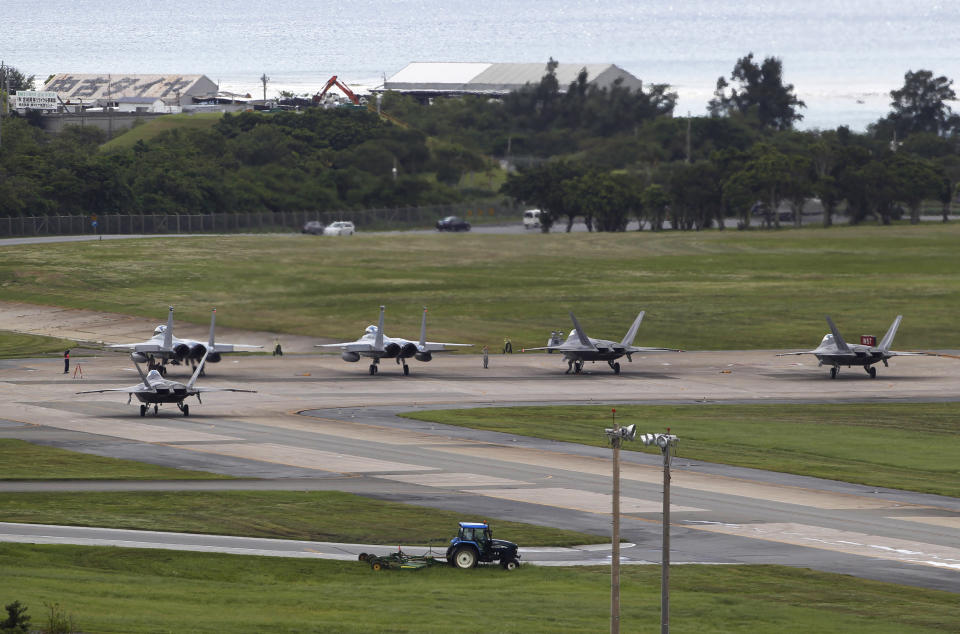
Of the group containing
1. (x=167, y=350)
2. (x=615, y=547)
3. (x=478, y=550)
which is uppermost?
(x=615, y=547)

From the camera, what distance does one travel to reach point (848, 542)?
50031 mm

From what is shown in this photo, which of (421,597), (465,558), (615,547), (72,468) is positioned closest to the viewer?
(615,547)

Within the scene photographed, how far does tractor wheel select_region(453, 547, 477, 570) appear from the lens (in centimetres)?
4578

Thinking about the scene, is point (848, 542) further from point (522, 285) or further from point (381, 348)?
point (522, 285)

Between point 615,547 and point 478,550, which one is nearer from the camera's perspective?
point 615,547

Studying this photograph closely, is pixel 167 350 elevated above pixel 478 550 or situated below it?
above

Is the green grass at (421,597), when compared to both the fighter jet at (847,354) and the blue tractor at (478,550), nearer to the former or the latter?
the blue tractor at (478,550)

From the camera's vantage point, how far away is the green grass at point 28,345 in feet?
374

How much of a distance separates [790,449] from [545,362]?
4267 centimetres

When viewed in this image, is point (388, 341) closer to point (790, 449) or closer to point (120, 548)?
point (790, 449)

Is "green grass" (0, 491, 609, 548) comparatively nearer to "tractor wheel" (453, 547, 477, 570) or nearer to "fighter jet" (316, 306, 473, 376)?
"tractor wheel" (453, 547, 477, 570)

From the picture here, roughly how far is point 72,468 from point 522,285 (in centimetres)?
9946

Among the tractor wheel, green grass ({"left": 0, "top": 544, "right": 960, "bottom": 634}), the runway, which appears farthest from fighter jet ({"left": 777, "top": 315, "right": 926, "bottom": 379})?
the tractor wheel

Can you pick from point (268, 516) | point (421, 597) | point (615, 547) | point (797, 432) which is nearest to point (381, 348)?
point (797, 432)
